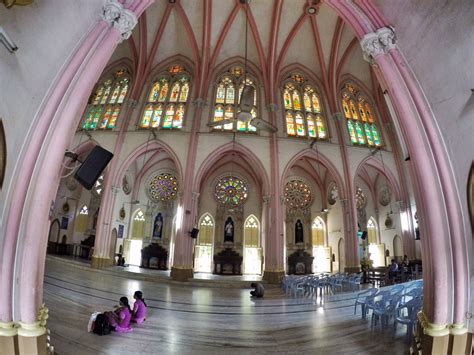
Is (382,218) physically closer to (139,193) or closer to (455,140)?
(455,140)

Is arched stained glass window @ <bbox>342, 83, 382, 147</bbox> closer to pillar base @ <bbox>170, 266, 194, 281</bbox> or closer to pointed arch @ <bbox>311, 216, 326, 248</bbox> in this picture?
pointed arch @ <bbox>311, 216, 326, 248</bbox>

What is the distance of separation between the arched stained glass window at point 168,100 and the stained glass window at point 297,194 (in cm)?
1056

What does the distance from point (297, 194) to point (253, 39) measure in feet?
40.5

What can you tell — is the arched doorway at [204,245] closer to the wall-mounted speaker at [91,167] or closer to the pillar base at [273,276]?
the pillar base at [273,276]

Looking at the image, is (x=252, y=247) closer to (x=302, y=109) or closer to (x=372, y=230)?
(x=372, y=230)

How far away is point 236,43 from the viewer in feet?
57.5

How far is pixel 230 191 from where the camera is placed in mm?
20844

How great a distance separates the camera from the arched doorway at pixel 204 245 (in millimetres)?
19312

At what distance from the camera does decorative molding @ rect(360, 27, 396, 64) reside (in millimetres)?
4586

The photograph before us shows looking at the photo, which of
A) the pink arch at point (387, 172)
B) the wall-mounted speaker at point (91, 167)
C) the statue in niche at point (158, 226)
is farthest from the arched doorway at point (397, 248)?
the wall-mounted speaker at point (91, 167)

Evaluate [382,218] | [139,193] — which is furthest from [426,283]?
[139,193]

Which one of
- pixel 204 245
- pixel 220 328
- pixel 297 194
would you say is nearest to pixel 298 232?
pixel 297 194

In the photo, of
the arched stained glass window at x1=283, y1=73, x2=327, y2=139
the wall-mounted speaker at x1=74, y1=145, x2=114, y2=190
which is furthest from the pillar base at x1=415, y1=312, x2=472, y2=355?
the arched stained glass window at x1=283, y1=73, x2=327, y2=139

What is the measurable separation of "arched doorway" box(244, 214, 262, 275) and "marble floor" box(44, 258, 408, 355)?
36.2 ft
